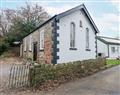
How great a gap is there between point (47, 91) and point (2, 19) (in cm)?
3928

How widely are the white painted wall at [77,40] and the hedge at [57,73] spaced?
2082 mm

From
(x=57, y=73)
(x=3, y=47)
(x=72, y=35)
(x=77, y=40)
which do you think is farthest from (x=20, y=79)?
(x=3, y=47)

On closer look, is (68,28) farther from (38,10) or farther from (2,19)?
(2,19)

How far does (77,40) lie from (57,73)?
8.05 meters

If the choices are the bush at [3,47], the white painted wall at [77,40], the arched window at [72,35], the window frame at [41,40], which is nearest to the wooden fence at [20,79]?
the white painted wall at [77,40]

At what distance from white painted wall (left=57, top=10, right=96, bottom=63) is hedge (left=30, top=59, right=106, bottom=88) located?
2.08 meters

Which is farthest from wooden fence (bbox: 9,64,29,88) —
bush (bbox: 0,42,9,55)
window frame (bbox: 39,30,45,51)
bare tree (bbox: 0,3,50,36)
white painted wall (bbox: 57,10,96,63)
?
bare tree (bbox: 0,3,50,36)

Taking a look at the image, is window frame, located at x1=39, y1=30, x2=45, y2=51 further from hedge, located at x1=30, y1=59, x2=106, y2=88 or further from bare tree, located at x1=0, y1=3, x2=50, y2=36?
bare tree, located at x1=0, y1=3, x2=50, y2=36

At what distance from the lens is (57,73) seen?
43.3ft

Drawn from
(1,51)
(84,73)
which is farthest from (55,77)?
(1,51)

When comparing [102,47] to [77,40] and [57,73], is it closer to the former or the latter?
[77,40]

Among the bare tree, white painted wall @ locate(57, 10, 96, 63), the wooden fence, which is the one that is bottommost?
the wooden fence

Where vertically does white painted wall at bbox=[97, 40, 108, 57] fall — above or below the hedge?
above

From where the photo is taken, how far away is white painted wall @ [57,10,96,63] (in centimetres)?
1866
